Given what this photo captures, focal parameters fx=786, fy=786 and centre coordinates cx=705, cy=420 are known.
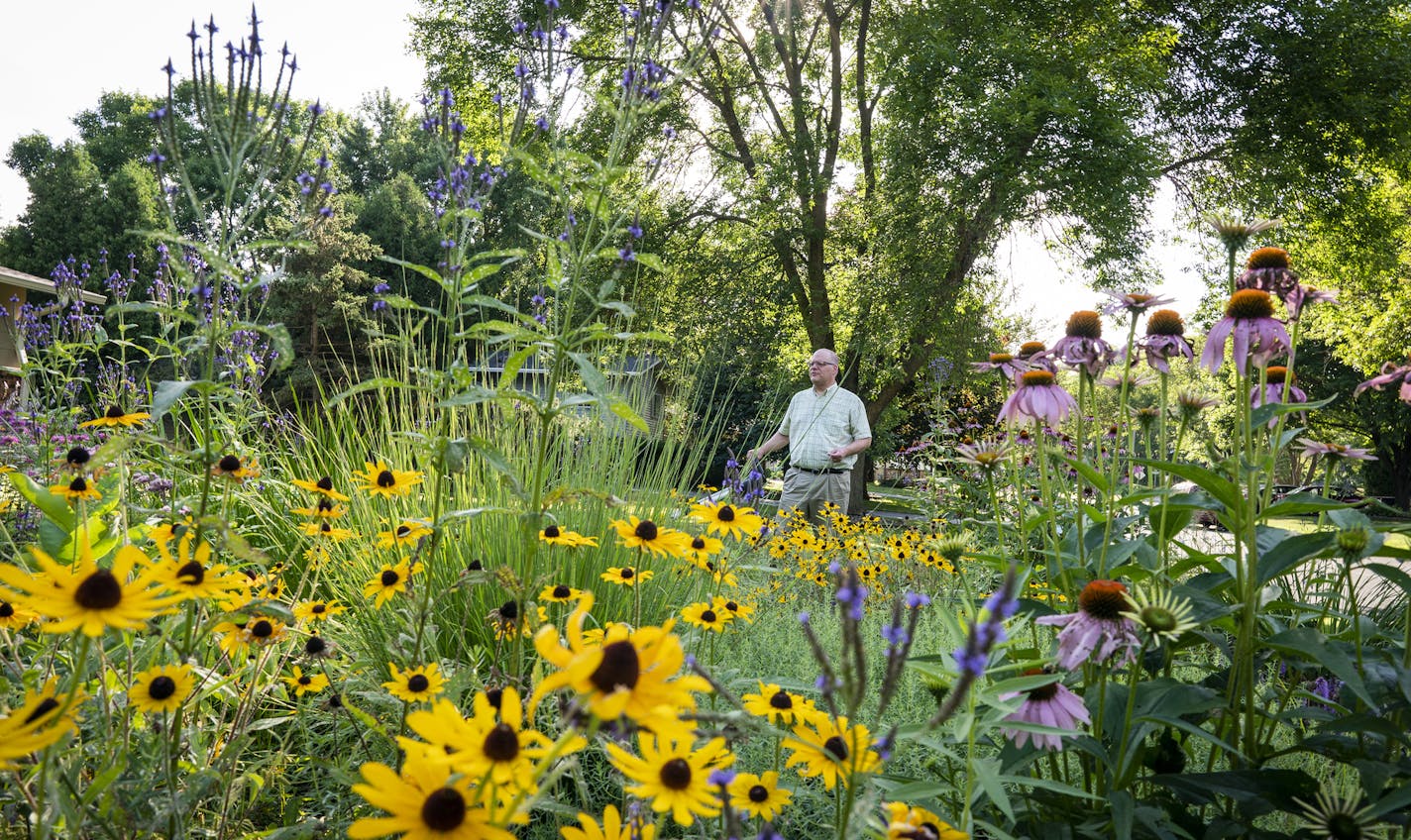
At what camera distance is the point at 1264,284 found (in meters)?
1.49

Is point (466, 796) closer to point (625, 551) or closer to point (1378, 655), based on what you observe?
point (1378, 655)

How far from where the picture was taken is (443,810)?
68 centimetres

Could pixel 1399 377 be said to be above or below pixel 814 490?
above

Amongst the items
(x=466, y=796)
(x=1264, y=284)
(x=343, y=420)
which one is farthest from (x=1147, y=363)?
(x=343, y=420)

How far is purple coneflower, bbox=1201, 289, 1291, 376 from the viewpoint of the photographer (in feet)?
4.59

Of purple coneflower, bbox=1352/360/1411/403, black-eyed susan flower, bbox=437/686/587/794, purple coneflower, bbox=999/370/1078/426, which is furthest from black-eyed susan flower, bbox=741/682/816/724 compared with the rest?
purple coneflower, bbox=1352/360/1411/403

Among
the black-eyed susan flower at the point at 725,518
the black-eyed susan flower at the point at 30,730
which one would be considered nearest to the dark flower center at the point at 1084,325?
the black-eyed susan flower at the point at 725,518

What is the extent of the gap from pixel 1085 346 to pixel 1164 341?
165 mm

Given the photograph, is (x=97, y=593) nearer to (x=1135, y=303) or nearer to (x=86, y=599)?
(x=86, y=599)

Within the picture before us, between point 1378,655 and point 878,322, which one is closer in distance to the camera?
point 1378,655

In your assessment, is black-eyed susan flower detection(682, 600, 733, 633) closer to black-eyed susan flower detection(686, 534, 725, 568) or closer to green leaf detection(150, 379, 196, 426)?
black-eyed susan flower detection(686, 534, 725, 568)

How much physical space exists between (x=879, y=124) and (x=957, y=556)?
40.6 ft

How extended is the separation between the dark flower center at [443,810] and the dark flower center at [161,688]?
70cm

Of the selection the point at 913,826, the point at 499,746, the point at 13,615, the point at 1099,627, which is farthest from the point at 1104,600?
the point at 13,615
